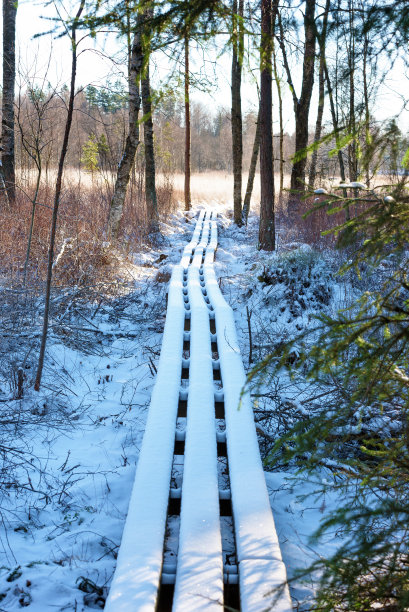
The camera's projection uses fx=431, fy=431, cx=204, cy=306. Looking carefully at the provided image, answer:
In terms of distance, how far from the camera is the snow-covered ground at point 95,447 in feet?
7.12

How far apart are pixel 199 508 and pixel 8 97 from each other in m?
9.98

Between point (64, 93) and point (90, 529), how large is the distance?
420cm

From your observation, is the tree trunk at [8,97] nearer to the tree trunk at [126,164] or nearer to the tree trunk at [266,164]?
the tree trunk at [126,164]

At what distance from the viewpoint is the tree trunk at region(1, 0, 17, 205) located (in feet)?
30.3

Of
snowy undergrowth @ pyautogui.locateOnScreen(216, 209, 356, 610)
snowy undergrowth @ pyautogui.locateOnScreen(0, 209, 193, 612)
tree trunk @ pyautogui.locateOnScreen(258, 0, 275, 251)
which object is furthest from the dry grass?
tree trunk @ pyautogui.locateOnScreen(258, 0, 275, 251)

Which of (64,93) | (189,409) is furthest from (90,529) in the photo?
(64,93)

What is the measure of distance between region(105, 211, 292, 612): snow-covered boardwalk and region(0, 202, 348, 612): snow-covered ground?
248mm

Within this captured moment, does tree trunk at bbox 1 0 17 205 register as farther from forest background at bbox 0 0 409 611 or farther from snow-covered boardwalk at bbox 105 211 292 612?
snow-covered boardwalk at bbox 105 211 292 612

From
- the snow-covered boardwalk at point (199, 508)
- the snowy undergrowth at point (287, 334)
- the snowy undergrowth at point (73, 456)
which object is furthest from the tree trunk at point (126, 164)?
the snow-covered boardwalk at point (199, 508)

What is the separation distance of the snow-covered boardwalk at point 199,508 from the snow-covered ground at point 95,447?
0.25 meters

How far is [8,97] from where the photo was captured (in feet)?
30.8

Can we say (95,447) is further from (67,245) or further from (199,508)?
(67,245)

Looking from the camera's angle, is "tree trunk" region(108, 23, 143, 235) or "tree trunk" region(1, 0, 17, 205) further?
"tree trunk" region(1, 0, 17, 205)

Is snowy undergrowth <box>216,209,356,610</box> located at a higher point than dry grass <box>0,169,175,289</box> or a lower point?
lower
